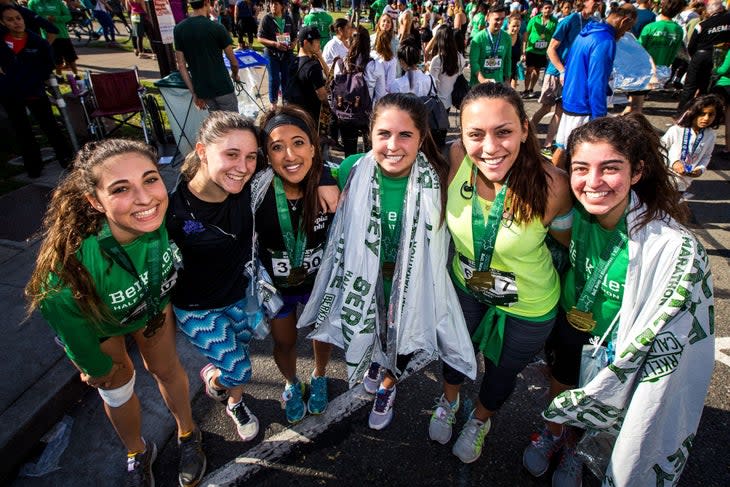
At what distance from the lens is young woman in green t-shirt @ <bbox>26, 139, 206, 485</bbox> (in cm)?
162

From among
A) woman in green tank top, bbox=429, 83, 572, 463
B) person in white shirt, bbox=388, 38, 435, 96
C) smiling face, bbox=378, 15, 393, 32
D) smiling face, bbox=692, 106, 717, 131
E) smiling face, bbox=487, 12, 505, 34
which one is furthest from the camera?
smiling face, bbox=487, 12, 505, 34

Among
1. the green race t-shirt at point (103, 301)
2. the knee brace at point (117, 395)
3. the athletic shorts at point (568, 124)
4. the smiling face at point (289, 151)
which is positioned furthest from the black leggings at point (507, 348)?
the athletic shorts at point (568, 124)

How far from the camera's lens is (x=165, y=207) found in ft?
5.92

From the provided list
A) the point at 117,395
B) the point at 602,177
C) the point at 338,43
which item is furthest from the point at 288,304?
the point at 338,43

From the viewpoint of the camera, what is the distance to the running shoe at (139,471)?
2.21m

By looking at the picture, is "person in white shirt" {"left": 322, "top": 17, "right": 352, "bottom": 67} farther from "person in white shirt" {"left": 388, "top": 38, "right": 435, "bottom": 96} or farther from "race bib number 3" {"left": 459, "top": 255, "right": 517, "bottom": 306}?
"race bib number 3" {"left": 459, "top": 255, "right": 517, "bottom": 306}

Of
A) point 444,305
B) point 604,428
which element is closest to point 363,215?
point 444,305

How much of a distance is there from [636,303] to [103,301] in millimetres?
2113

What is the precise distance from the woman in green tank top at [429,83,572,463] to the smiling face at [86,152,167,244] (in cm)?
132

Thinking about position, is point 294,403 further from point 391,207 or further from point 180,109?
point 180,109

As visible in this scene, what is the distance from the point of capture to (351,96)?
485 centimetres

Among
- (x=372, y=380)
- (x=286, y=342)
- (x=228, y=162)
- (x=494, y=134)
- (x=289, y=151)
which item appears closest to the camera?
(x=494, y=134)

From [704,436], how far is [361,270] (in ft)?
7.20

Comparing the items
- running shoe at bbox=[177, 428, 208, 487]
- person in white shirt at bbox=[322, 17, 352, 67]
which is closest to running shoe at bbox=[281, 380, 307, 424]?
running shoe at bbox=[177, 428, 208, 487]
